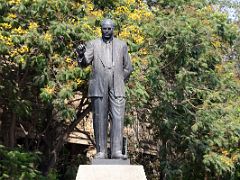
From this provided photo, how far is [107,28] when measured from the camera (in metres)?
8.52

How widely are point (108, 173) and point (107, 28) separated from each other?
6.70ft

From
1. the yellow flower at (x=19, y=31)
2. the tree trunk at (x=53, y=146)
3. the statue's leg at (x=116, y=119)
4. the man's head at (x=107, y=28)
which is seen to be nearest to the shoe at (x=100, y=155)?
the statue's leg at (x=116, y=119)

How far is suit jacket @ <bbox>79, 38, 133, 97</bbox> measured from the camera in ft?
27.8

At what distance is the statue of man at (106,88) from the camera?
27.7ft

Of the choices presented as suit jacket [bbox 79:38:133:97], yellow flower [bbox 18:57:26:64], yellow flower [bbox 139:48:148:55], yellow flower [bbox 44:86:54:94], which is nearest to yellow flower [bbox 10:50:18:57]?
yellow flower [bbox 18:57:26:64]

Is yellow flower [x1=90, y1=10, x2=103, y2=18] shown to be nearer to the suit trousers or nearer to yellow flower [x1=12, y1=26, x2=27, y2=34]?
yellow flower [x1=12, y1=26, x2=27, y2=34]

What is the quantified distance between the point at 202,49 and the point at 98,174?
27.4 feet

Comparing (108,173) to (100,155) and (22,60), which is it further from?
(22,60)

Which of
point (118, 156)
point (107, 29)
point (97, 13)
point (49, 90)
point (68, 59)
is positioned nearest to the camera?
point (118, 156)

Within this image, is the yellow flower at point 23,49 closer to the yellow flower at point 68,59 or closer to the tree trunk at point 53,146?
the yellow flower at point 68,59

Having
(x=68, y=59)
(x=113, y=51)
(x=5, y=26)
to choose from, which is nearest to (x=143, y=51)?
(x=68, y=59)

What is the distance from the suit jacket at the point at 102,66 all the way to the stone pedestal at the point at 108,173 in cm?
105

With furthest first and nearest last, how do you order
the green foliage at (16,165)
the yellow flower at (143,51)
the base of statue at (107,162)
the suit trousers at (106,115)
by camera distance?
the green foliage at (16,165)
the yellow flower at (143,51)
the suit trousers at (106,115)
the base of statue at (107,162)

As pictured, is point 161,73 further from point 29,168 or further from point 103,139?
point 103,139
